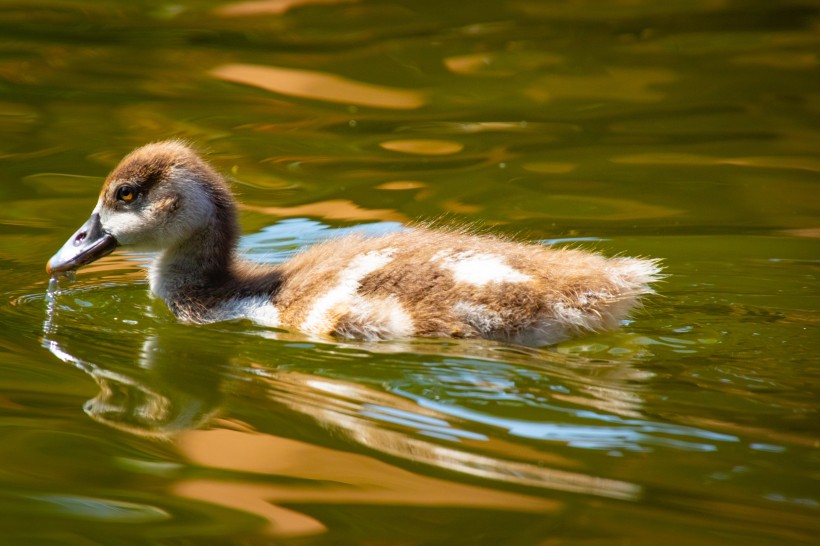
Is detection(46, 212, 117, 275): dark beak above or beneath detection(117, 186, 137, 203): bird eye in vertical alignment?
beneath

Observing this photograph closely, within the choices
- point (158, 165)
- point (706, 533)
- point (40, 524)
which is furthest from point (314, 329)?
point (706, 533)

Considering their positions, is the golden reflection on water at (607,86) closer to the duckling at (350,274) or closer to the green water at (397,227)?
the green water at (397,227)

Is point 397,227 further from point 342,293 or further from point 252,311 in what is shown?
point 342,293

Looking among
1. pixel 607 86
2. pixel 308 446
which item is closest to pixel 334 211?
pixel 607 86

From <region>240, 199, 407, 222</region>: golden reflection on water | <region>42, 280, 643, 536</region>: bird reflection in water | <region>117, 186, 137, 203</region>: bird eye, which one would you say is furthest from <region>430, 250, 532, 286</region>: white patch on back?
<region>240, 199, 407, 222</region>: golden reflection on water

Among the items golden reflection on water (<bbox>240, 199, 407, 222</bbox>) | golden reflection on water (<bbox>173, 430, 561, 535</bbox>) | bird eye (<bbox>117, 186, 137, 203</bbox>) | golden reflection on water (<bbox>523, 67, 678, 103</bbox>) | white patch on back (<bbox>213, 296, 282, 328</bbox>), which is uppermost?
golden reflection on water (<bbox>523, 67, 678, 103</bbox>)

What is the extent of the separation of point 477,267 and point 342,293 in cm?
51

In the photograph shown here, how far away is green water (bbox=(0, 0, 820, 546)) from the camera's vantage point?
3068 millimetres

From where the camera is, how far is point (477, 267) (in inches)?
170

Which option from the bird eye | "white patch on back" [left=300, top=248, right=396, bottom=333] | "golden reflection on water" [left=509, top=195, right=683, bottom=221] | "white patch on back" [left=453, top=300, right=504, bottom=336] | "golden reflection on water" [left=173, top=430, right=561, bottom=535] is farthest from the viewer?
"golden reflection on water" [left=509, top=195, right=683, bottom=221]

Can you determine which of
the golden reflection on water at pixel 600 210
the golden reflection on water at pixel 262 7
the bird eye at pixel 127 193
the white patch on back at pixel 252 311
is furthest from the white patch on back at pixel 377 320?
the golden reflection on water at pixel 262 7

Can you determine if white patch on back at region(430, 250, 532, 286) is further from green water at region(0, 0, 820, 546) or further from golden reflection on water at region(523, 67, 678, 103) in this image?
golden reflection on water at region(523, 67, 678, 103)

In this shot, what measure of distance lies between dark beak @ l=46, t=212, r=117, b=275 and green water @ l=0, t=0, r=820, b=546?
17 centimetres

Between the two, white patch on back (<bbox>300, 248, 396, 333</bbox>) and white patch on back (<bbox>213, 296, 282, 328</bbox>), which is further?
white patch on back (<bbox>213, 296, 282, 328</bbox>)
